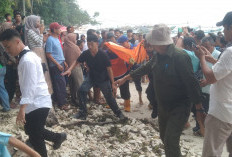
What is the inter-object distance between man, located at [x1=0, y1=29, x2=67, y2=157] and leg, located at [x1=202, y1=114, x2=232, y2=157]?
197cm

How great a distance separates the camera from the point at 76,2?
113 ft

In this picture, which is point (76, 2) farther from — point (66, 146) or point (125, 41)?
point (66, 146)

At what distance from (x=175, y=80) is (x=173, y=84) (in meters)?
0.06

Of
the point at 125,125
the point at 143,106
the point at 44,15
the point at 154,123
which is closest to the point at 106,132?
the point at 125,125

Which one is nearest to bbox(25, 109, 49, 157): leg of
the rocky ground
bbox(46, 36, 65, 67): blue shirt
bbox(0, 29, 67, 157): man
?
bbox(0, 29, 67, 157): man

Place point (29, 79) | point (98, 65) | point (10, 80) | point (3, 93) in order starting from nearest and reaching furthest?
point (29, 79), point (3, 93), point (98, 65), point (10, 80)

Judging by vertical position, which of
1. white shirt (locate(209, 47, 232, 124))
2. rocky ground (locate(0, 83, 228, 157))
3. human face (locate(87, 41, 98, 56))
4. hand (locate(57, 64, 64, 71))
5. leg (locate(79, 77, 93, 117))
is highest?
human face (locate(87, 41, 98, 56))

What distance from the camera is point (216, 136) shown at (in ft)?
8.57

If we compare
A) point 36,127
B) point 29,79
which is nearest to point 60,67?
point 36,127

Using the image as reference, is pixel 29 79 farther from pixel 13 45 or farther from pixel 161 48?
pixel 161 48

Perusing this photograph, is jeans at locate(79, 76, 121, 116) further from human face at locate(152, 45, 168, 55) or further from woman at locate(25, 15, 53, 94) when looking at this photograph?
human face at locate(152, 45, 168, 55)

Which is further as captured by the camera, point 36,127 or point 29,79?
point 36,127

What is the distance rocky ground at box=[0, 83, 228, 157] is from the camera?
414 cm

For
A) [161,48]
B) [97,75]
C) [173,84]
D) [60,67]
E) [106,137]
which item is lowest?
[106,137]
